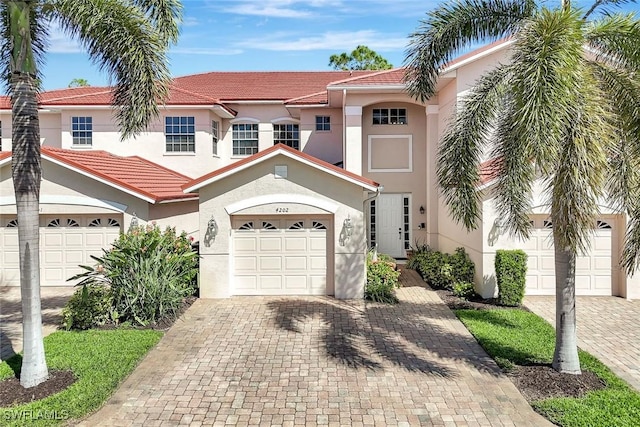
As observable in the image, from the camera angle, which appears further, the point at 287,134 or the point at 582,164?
the point at 287,134

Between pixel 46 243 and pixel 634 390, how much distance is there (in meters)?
15.9

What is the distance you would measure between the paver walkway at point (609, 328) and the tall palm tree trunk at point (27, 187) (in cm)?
992

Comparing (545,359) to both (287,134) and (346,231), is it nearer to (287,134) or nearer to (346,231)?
(346,231)

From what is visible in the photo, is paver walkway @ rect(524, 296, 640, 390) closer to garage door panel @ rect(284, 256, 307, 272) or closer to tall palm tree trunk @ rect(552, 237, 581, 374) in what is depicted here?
tall palm tree trunk @ rect(552, 237, 581, 374)

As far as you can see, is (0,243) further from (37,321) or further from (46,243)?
(37,321)

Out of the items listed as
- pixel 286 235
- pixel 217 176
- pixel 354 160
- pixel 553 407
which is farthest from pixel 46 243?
pixel 553 407

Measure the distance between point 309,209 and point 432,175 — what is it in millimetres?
6581

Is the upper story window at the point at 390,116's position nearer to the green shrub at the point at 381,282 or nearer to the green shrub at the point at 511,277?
the green shrub at the point at 381,282

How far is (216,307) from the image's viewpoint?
1224 centimetres

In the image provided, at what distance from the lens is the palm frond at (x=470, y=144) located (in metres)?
8.65

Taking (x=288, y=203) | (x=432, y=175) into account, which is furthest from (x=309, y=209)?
(x=432, y=175)

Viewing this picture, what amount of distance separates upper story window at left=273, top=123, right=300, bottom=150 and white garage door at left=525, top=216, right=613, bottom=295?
11831 millimetres

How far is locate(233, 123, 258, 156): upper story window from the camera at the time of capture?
2184 cm

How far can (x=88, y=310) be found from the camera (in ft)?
33.9
